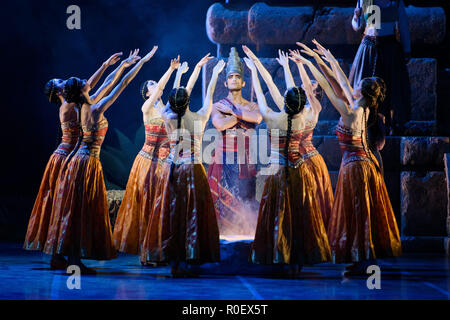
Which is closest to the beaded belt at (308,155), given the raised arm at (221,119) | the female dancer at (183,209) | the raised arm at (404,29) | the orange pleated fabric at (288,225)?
the raised arm at (221,119)

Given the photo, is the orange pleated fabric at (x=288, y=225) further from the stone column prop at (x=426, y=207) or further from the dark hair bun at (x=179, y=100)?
the stone column prop at (x=426, y=207)

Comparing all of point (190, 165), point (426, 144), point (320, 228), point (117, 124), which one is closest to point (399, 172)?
point (426, 144)

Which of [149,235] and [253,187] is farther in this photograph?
[253,187]

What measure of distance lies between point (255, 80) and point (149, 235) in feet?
5.54

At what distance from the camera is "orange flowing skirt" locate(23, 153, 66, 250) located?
19.3 feet

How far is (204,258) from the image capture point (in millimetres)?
5199

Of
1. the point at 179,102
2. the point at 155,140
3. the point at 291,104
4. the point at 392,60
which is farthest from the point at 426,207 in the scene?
the point at 179,102

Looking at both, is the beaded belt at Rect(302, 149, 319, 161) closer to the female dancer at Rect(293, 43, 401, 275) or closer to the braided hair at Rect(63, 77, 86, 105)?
the female dancer at Rect(293, 43, 401, 275)

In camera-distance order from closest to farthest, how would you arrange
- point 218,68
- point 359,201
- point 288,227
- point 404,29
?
point 288,227 < point 359,201 < point 218,68 < point 404,29

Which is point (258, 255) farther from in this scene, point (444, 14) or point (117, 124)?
point (117, 124)

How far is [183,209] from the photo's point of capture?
17.2ft

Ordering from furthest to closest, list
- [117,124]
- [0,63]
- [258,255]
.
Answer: [117,124] < [0,63] < [258,255]

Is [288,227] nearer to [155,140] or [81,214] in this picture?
[81,214]

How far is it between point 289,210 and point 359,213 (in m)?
0.60
